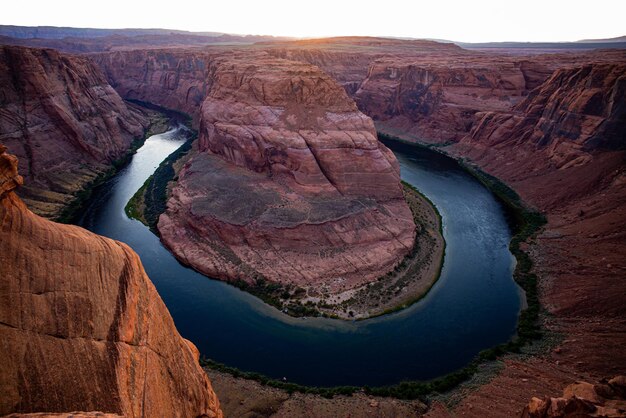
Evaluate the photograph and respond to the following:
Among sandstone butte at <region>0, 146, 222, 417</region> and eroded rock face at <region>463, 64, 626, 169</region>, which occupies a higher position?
eroded rock face at <region>463, 64, 626, 169</region>

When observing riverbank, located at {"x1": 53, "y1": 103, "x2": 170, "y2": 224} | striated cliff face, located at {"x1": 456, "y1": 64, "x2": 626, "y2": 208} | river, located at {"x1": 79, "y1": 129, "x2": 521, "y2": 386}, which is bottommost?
river, located at {"x1": 79, "y1": 129, "x2": 521, "y2": 386}

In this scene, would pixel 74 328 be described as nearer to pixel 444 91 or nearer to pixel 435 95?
pixel 444 91

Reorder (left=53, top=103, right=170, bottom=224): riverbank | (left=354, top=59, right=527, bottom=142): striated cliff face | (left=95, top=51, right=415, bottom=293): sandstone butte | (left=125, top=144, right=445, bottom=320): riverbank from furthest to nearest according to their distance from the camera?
(left=354, top=59, right=527, bottom=142): striated cliff face
(left=53, top=103, right=170, bottom=224): riverbank
(left=95, top=51, right=415, bottom=293): sandstone butte
(left=125, top=144, right=445, bottom=320): riverbank

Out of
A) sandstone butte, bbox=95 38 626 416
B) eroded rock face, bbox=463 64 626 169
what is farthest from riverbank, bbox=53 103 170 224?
eroded rock face, bbox=463 64 626 169

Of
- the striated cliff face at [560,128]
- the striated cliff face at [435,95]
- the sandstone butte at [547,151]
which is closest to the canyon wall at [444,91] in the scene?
the striated cliff face at [435,95]

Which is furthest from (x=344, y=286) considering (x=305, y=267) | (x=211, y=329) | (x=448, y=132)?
(x=448, y=132)

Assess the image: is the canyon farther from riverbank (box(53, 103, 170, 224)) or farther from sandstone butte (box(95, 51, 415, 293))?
riverbank (box(53, 103, 170, 224))

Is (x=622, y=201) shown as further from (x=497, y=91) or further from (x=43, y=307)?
(x=43, y=307)
